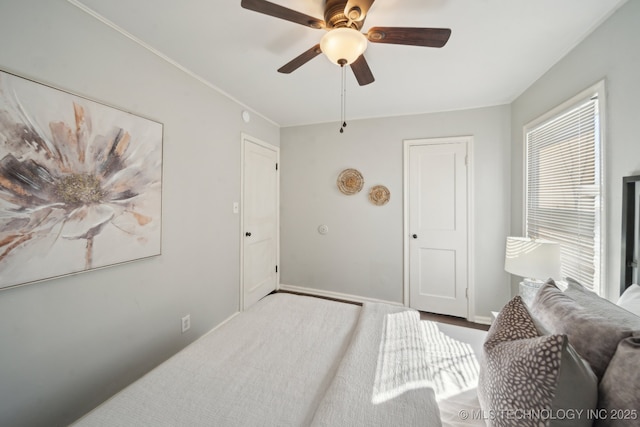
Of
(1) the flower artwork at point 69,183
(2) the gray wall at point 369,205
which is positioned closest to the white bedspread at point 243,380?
(1) the flower artwork at point 69,183

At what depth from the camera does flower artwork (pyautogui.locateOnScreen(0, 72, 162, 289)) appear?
1090 mm

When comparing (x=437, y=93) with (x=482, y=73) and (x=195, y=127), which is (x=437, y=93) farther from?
(x=195, y=127)

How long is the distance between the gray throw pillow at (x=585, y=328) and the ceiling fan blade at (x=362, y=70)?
1.57 meters

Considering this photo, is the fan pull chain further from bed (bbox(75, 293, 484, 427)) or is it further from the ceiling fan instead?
bed (bbox(75, 293, 484, 427))

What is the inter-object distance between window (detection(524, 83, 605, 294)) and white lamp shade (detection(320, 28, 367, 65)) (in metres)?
1.49

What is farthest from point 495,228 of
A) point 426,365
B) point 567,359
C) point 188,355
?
point 188,355

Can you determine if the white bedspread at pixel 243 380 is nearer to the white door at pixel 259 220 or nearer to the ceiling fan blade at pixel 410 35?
the white door at pixel 259 220

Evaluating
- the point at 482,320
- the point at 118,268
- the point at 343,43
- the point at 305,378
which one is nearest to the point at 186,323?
the point at 118,268

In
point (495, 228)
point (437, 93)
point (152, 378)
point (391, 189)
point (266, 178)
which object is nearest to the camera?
point (152, 378)

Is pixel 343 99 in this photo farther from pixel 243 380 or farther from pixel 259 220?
pixel 243 380

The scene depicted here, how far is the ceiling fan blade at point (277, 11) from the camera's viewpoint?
106 cm

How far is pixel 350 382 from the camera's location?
99 centimetres

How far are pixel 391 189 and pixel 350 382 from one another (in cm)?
234

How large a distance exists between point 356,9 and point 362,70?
15.7 inches
